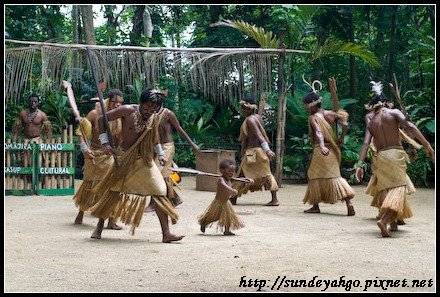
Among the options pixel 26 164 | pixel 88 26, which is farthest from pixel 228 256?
pixel 88 26

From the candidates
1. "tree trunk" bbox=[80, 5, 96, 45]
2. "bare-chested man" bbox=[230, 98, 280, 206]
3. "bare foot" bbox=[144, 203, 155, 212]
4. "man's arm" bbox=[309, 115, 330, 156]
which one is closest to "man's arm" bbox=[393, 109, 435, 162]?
"man's arm" bbox=[309, 115, 330, 156]

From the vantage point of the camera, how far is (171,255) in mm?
5875

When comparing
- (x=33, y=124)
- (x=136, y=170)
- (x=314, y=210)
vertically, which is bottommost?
(x=314, y=210)

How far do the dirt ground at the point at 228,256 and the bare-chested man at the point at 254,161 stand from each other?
3.68 ft

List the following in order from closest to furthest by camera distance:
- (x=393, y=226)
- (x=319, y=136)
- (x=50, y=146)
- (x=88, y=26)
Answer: (x=393, y=226), (x=319, y=136), (x=50, y=146), (x=88, y=26)

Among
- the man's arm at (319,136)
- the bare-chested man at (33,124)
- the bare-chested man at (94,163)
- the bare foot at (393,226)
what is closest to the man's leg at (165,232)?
A: the bare-chested man at (94,163)

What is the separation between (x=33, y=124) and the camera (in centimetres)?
1215

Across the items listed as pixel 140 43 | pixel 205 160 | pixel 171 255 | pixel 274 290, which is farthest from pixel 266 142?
pixel 140 43

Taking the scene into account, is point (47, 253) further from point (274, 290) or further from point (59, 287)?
point (274, 290)

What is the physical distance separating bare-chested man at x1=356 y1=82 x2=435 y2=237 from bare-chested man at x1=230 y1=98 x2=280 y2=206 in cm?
290

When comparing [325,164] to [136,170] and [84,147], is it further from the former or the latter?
[136,170]

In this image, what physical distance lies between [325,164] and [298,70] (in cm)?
588

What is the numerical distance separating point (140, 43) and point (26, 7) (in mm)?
2831

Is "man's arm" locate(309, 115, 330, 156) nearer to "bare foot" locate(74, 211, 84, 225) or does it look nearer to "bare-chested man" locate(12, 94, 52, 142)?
"bare foot" locate(74, 211, 84, 225)
